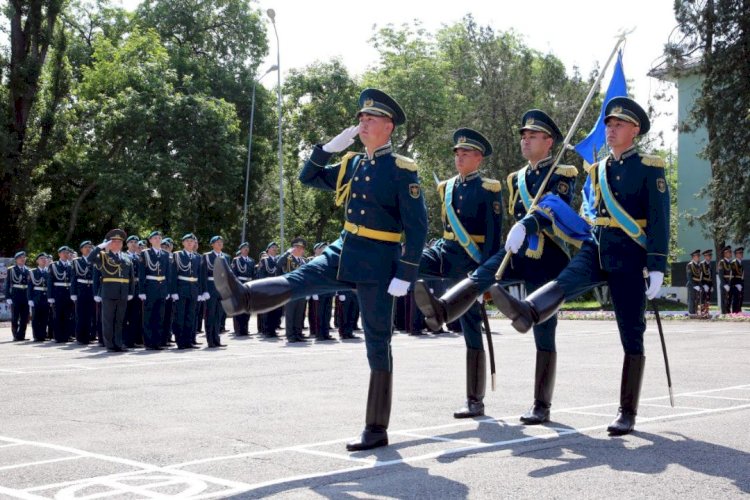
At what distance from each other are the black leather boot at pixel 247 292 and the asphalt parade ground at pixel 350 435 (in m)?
0.91

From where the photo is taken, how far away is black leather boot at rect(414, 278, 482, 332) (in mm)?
6387

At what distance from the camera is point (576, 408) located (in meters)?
8.09

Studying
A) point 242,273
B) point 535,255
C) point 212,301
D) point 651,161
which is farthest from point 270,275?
point 651,161

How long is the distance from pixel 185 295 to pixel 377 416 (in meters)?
12.4

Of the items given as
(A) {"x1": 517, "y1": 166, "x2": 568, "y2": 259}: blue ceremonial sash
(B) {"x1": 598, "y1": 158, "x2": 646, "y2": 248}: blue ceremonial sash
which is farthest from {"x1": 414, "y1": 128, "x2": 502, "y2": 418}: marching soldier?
(B) {"x1": 598, "y1": 158, "x2": 646, "y2": 248}: blue ceremonial sash

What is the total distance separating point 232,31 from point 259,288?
1761 inches

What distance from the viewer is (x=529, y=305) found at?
6.45 metres

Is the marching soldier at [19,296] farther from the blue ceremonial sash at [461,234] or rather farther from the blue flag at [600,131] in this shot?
the blue flag at [600,131]

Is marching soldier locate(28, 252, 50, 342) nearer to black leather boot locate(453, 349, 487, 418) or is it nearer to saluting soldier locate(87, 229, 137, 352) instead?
saluting soldier locate(87, 229, 137, 352)

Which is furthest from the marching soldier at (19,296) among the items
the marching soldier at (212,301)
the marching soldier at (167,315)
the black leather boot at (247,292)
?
the black leather boot at (247,292)

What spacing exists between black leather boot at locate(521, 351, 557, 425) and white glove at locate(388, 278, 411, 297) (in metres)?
1.63

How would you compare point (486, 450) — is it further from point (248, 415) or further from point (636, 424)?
point (248, 415)

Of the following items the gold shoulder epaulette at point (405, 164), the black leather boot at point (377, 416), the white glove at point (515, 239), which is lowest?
the black leather boot at point (377, 416)

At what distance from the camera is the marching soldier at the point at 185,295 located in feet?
59.1
